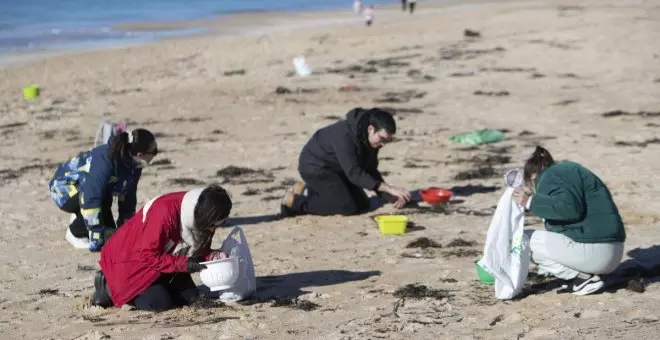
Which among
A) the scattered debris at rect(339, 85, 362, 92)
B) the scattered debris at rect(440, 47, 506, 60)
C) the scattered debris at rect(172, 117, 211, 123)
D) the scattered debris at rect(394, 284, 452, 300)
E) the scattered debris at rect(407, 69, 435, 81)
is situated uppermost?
the scattered debris at rect(440, 47, 506, 60)

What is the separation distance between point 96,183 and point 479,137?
18.8 ft

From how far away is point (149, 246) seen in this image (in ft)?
21.3

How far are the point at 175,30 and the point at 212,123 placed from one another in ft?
67.4

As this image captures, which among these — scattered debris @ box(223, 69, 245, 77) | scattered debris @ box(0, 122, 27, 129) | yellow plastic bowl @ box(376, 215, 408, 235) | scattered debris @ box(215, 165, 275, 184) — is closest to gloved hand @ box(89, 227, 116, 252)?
yellow plastic bowl @ box(376, 215, 408, 235)

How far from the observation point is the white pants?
6.70 meters

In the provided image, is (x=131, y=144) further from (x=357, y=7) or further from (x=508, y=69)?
(x=357, y=7)

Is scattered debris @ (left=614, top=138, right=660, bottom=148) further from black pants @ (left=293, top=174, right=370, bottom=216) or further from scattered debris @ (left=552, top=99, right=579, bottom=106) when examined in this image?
black pants @ (left=293, top=174, right=370, bottom=216)

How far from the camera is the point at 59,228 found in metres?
9.63

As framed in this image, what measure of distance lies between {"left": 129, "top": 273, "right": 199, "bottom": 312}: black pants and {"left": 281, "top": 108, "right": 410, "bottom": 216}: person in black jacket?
116 inches

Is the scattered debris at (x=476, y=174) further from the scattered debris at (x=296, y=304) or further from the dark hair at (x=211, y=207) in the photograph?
the dark hair at (x=211, y=207)

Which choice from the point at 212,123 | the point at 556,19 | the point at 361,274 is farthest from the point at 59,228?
the point at 556,19

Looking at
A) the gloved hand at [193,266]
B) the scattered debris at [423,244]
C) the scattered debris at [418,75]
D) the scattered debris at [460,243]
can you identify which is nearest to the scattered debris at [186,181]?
the scattered debris at [423,244]

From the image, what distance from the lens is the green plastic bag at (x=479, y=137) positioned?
12648mm

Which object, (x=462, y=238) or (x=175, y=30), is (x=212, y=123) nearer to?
(x=462, y=238)
